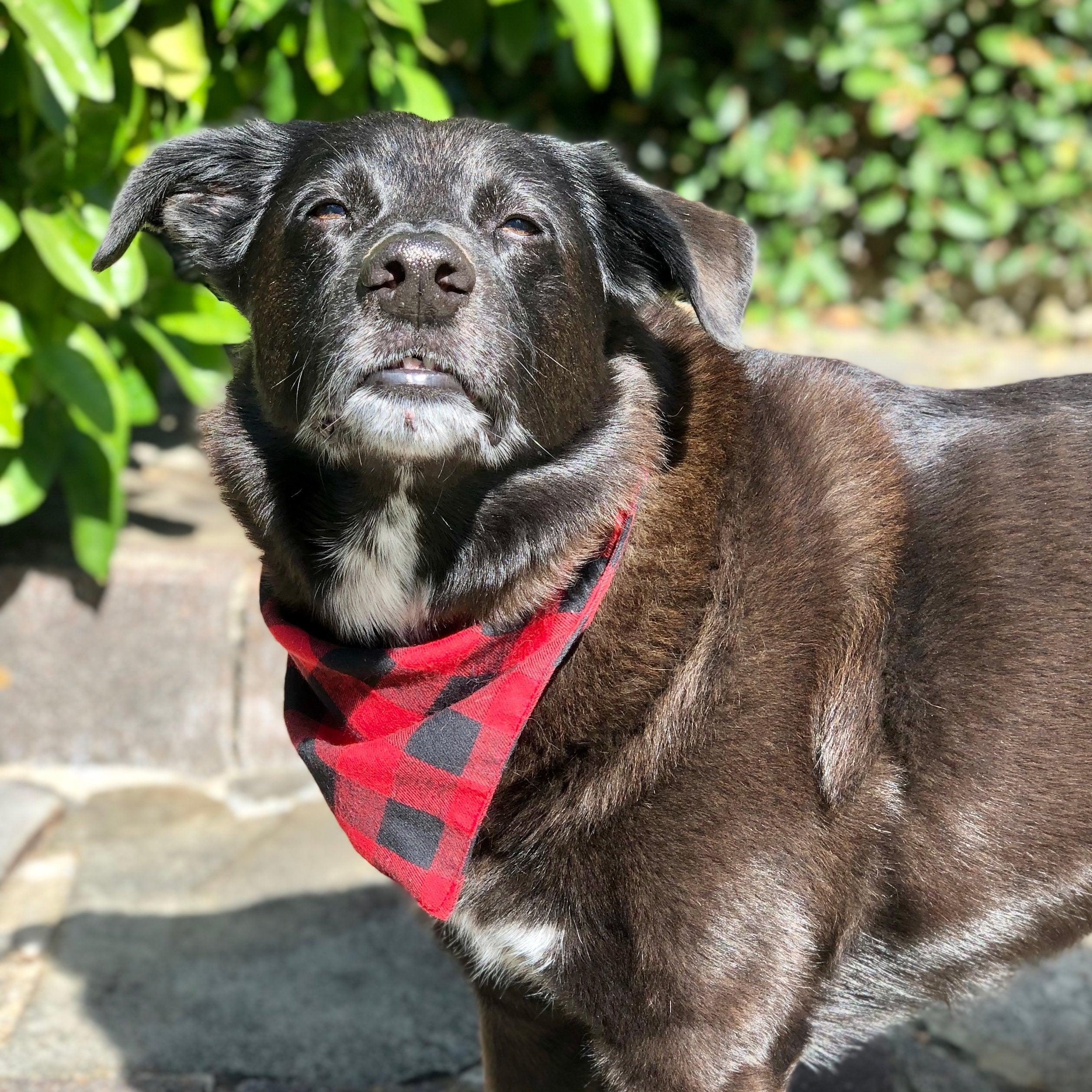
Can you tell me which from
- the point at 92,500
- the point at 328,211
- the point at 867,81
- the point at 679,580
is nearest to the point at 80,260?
the point at 92,500

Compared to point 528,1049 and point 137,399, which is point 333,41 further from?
point 528,1049

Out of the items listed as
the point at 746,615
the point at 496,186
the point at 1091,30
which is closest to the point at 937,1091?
the point at 746,615

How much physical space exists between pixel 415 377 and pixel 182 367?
1.57 metres

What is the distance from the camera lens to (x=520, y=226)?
1865mm

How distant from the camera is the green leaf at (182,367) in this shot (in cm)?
309

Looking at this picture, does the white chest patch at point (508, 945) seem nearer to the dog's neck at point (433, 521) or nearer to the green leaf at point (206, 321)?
the dog's neck at point (433, 521)

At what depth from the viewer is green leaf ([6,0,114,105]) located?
243 centimetres

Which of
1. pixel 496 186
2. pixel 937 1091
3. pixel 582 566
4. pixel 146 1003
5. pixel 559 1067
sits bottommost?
pixel 146 1003

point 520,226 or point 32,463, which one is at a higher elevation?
point 520,226

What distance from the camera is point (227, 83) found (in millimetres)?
3100

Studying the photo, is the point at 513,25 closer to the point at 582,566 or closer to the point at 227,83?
the point at 227,83

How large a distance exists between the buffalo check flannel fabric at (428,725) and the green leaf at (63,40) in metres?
1.18

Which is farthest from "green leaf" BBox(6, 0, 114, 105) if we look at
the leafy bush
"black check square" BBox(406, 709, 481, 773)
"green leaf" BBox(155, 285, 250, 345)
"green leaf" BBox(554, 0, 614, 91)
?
"black check square" BBox(406, 709, 481, 773)

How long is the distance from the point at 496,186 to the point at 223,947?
1.71 meters
